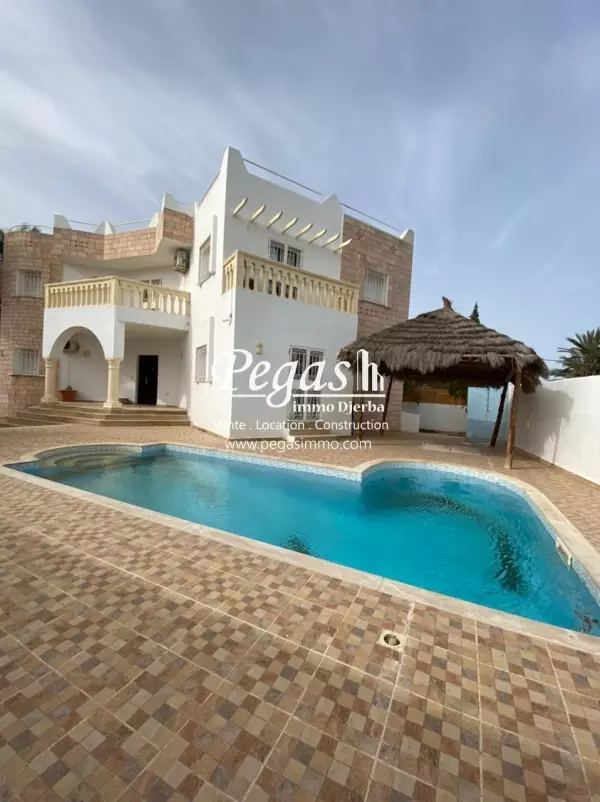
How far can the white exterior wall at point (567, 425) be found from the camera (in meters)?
7.43

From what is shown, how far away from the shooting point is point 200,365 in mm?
12750

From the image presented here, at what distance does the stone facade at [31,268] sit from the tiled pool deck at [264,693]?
1449 centimetres

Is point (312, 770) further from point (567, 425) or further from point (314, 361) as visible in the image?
point (314, 361)

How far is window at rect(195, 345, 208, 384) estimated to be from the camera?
12298 mm

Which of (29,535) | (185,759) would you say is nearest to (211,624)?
(185,759)

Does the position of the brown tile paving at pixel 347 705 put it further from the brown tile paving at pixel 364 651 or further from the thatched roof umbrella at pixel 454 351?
the thatched roof umbrella at pixel 454 351

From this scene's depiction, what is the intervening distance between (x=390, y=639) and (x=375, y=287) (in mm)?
14436

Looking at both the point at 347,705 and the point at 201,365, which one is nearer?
the point at 347,705

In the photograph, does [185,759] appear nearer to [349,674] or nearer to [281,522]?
[349,674]

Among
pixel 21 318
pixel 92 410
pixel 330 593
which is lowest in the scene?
pixel 330 593

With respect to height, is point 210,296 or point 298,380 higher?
point 210,296

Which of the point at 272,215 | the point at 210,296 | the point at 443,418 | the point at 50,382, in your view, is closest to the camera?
the point at 210,296

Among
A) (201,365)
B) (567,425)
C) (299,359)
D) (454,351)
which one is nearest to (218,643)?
(454,351)

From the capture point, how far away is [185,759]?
5.09ft
